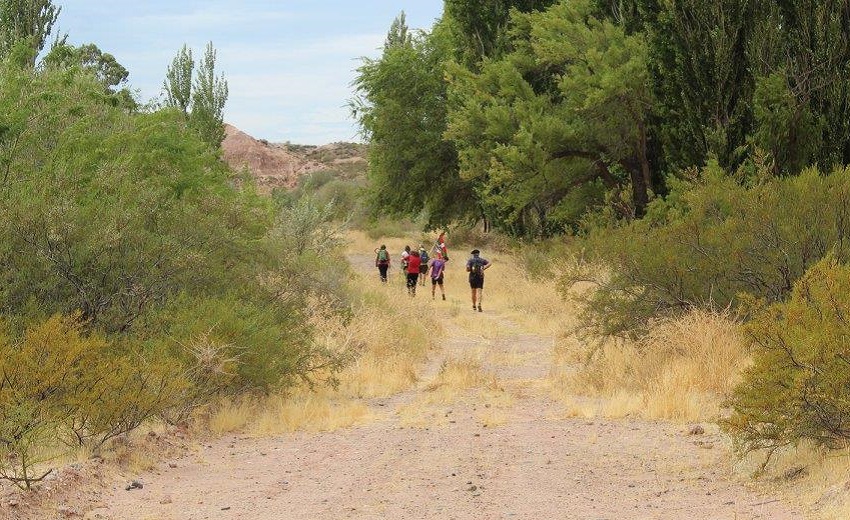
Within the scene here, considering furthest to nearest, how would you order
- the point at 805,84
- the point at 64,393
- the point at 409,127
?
the point at 409,127 → the point at 805,84 → the point at 64,393

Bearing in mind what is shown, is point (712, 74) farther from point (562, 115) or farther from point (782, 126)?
point (562, 115)

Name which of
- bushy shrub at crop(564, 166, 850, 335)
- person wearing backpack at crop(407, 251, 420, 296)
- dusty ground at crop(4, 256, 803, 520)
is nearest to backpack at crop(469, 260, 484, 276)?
person wearing backpack at crop(407, 251, 420, 296)

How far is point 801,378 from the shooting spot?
24.1ft

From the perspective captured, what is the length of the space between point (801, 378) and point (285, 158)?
329ft

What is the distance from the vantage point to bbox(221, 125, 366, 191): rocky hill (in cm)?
9644

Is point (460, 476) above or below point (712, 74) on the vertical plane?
below

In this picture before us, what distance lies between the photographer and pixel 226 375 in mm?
10883

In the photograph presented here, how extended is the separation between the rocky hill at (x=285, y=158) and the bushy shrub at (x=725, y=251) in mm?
74169

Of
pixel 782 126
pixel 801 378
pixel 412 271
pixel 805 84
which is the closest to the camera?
pixel 801 378

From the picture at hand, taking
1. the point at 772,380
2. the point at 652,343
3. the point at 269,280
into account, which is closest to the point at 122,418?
the point at 269,280

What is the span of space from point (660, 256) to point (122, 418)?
7107 millimetres

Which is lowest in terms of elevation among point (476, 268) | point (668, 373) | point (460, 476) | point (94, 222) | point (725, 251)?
point (460, 476)

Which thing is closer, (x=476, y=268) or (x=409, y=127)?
(x=476, y=268)

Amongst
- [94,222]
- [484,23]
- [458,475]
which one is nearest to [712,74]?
[484,23]
